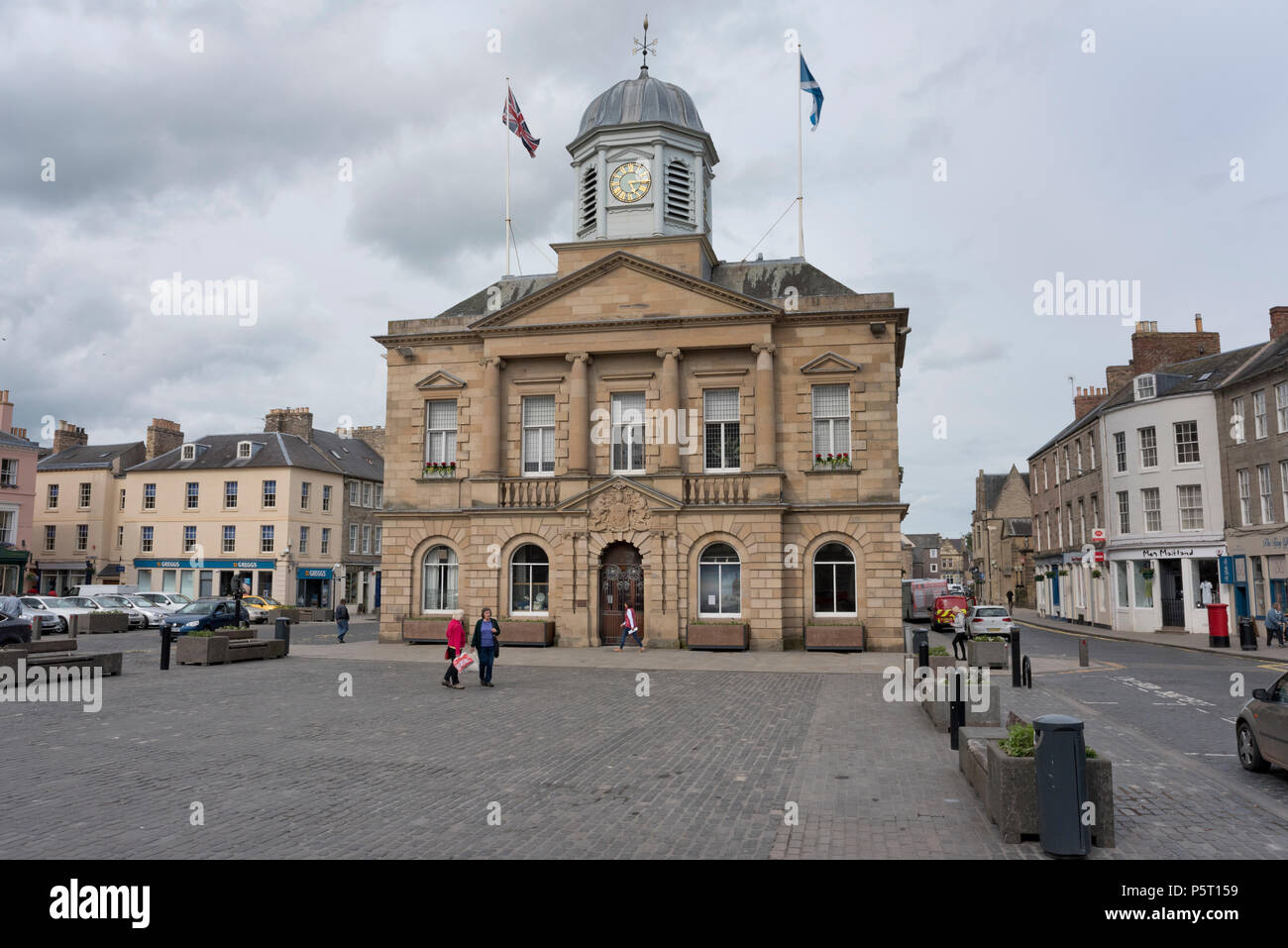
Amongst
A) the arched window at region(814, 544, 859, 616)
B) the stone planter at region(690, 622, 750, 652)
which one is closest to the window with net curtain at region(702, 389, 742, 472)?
the arched window at region(814, 544, 859, 616)

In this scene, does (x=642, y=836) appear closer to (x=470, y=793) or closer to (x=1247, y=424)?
(x=470, y=793)

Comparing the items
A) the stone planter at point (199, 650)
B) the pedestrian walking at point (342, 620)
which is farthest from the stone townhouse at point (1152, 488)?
the stone planter at point (199, 650)

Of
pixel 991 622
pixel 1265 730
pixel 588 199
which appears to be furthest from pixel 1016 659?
pixel 588 199

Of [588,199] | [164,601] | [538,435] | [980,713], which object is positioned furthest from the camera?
[164,601]

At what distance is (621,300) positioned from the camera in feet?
98.8

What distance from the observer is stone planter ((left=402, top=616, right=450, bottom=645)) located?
1184 inches

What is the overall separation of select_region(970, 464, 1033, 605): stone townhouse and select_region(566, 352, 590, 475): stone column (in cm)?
5276

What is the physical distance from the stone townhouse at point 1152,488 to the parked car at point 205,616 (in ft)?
129

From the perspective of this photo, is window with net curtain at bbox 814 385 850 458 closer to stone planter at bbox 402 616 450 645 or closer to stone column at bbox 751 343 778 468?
stone column at bbox 751 343 778 468

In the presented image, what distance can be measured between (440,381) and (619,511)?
28.6ft

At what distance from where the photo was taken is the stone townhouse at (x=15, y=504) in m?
50.5

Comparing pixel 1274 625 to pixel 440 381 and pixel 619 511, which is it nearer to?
pixel 619 511
